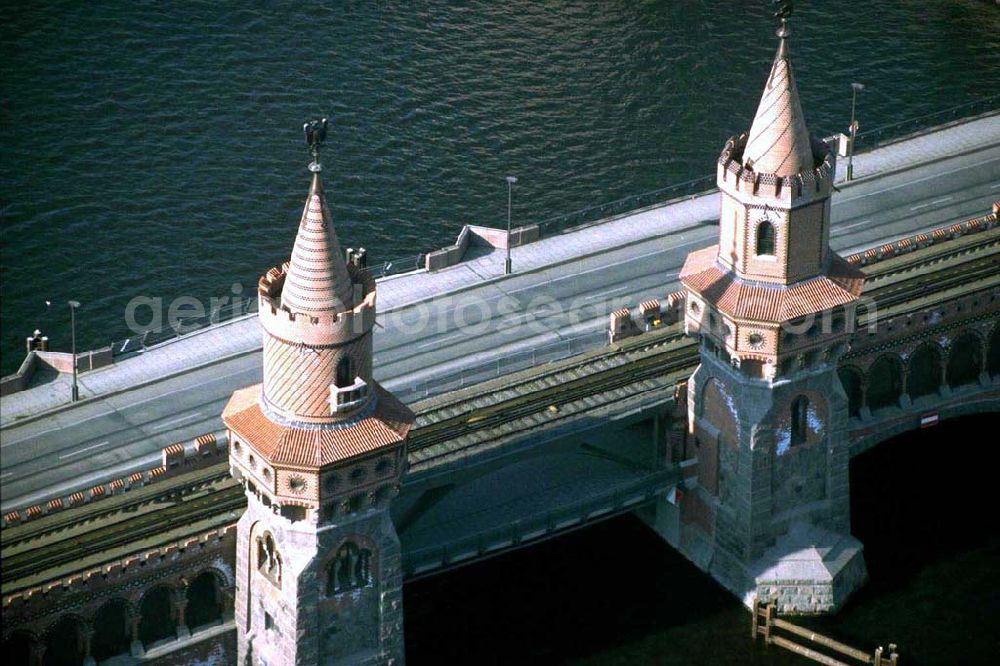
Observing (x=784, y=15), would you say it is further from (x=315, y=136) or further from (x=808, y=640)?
(x=808, y=640)

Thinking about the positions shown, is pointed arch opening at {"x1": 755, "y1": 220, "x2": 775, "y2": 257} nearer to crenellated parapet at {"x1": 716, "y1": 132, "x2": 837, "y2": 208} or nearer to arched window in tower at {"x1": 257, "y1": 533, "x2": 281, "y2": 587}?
crenellated parapet at {"x1": 716, "y1": 132, "x2": 837, "y2": 208}

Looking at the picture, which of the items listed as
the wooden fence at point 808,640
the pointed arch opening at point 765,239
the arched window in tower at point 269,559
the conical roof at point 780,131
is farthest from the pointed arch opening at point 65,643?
the conical roof at point 780,131

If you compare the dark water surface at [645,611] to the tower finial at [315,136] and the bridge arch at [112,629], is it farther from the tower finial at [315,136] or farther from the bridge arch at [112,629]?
the tower finial at [315,136]

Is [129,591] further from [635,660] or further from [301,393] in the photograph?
[635,660]

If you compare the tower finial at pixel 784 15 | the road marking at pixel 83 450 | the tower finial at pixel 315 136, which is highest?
the tower finial at pixel 784 15

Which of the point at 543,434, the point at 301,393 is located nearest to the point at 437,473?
the point at 543,434

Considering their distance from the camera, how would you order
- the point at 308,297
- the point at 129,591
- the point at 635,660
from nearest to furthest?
the point at 308,297 < the point at 129,591 < the point at 635,660

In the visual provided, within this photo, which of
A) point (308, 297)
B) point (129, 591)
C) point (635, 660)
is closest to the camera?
point (308, 297)
